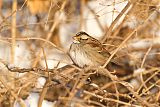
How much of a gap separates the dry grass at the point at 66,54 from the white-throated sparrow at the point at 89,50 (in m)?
0.12

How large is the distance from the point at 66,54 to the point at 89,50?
259mm

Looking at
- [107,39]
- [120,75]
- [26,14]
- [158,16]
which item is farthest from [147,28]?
[26,14]

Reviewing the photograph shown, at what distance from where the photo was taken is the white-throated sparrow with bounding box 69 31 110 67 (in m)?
3.86

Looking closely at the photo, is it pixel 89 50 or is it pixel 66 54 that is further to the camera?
pixel 66 54

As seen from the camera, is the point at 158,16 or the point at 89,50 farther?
the point at 158,16

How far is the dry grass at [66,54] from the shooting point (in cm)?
381

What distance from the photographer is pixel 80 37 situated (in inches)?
155

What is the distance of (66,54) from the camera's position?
13.4 ft

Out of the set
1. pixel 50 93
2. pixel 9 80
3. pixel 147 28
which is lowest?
pixel 50 93

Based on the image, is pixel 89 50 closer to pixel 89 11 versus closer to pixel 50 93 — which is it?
pixel 50 93

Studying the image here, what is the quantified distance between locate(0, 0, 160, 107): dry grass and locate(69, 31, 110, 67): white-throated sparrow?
12 centimetres

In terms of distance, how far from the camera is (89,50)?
391 cm

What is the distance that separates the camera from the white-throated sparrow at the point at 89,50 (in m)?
3.86

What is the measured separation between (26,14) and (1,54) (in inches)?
23.6
